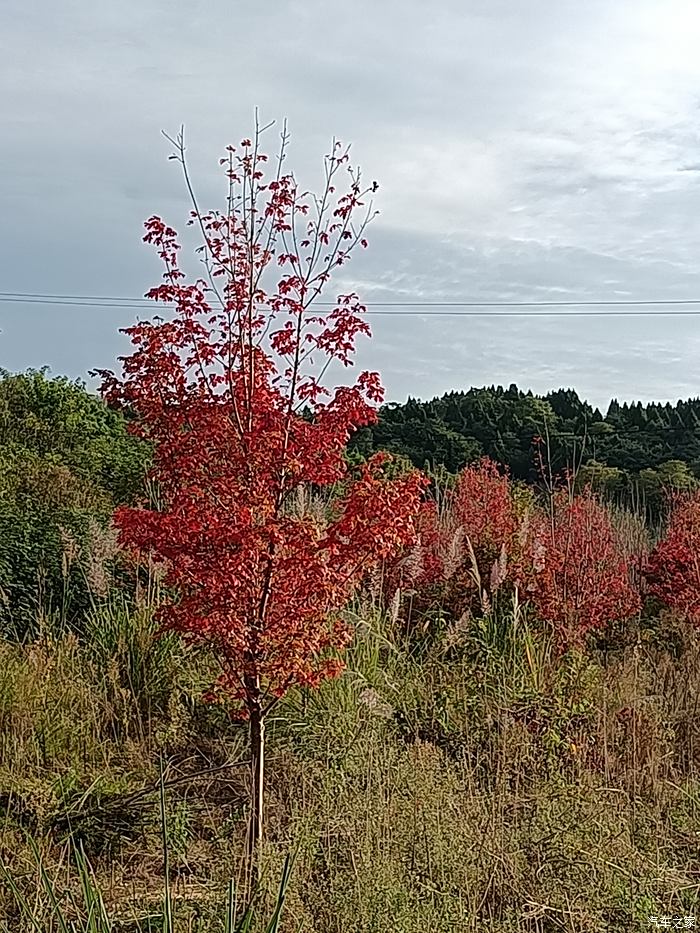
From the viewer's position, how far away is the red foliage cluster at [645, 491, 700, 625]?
8.86m

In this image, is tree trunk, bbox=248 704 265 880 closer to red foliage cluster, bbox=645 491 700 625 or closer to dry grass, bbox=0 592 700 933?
dry grass, bbox=0 592 700 933

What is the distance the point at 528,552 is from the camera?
27.2 ft

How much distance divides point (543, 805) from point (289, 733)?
5.31 ft

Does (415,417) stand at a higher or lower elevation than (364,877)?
higher

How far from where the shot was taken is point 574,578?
817 centimetres

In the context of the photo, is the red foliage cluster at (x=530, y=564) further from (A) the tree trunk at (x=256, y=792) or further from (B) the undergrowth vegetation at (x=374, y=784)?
(A) the tree trunk at (x=256, y=792)

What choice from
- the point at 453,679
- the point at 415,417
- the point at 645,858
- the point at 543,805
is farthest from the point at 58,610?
the point at 415,417

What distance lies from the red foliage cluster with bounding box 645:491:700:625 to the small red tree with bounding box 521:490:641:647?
0.92 ft

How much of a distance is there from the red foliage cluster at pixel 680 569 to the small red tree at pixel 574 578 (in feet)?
0.92

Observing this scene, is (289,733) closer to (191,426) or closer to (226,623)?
(226,623)

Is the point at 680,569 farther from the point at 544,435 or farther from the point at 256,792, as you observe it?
the point at 544,435

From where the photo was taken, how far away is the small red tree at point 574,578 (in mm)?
7715

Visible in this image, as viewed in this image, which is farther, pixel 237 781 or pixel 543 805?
pixel 237 781

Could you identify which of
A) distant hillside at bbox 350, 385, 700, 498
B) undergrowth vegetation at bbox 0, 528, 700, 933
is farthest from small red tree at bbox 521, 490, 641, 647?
distant hillside at bbox 350, 385, 700, 498
